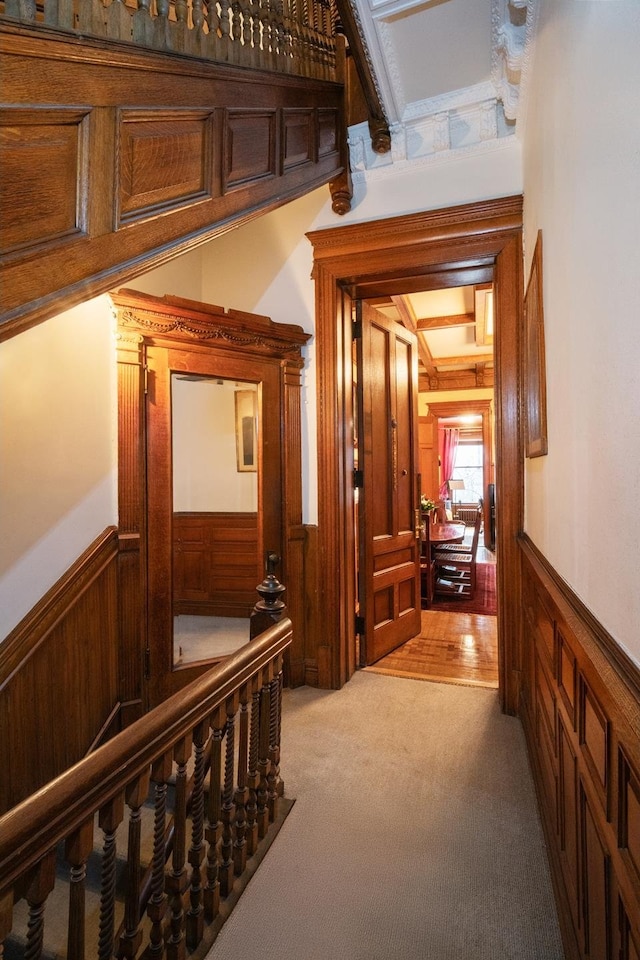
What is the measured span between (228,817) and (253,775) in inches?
7.5

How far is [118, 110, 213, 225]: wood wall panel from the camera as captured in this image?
1413mm

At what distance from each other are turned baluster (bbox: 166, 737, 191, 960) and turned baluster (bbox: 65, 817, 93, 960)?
29 cm

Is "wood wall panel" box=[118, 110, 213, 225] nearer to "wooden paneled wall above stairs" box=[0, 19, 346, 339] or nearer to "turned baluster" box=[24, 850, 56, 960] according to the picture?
"wooden paneled wall above stairs" box=[0, 19, 346, 339]

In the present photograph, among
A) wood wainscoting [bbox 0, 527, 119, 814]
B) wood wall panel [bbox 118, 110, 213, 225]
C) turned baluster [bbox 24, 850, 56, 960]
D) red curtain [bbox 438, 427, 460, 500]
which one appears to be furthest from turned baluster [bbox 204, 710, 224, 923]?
red curtain [bbox 438, 427, 460, 500]

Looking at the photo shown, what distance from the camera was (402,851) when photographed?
1638mm

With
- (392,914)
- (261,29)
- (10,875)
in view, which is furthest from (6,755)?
(261,29)

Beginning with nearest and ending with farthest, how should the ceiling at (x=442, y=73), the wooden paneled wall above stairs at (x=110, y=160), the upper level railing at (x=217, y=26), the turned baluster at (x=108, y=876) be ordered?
the turned baluster at (x=108, y=876)
the wooden paneled wall above stairs at (x=110, y=160)
the upper level railing at (x=217, y=26)
the ceiling at (x=442, y=73)

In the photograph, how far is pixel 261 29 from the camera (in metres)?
2.04

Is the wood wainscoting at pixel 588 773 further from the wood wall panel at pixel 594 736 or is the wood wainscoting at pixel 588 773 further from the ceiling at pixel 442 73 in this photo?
the ceiling at pixel 442 73

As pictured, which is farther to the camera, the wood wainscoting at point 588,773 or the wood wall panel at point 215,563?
the wood wall panel at point 215,563

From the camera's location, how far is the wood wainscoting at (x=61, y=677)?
1.87 m

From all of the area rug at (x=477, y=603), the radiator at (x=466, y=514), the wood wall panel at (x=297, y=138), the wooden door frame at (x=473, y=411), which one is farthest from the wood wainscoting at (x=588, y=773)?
the radiator at (x=466, y=514)

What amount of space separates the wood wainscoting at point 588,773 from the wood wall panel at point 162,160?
1657 mm

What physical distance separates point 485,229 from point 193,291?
78.9 inches
